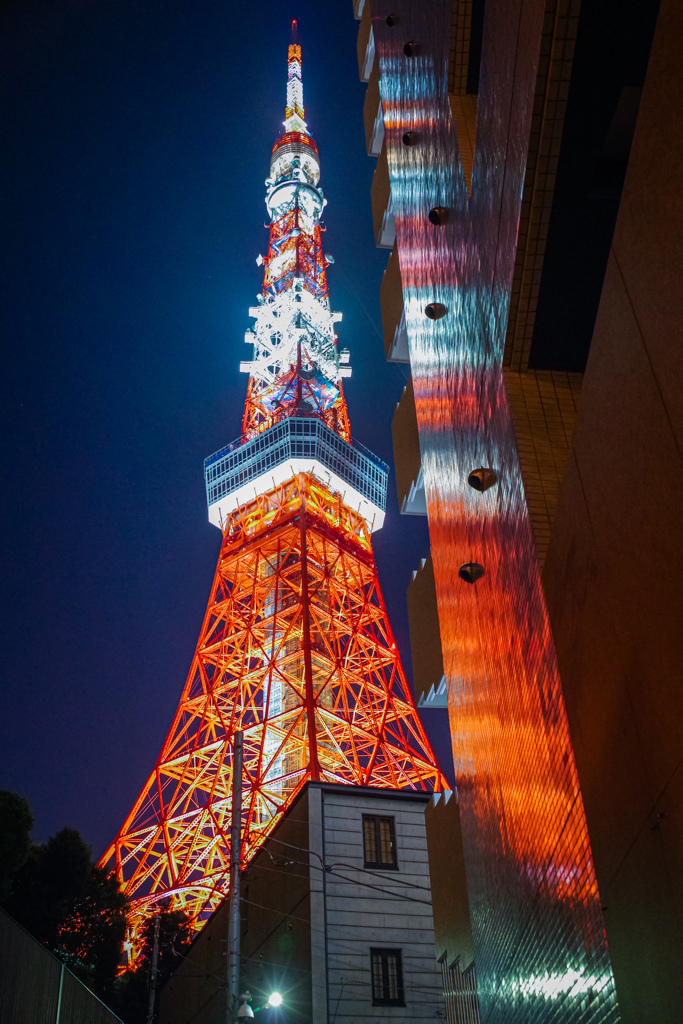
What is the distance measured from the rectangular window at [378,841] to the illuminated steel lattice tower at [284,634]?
533cm

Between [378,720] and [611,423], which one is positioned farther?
[378,720]

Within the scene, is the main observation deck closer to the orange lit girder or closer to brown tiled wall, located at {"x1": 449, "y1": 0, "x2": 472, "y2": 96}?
the orange lit girder

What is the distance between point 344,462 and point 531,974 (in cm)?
3533

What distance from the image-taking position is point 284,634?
34.2m

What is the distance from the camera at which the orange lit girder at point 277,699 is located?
28344mm

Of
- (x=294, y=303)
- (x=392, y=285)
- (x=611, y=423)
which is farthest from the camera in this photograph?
(x=294, y=303)

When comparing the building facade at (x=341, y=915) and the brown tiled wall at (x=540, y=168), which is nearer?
the brown tiled wall at (x=540, y=168)

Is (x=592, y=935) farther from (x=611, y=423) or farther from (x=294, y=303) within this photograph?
(x=294, y=303)

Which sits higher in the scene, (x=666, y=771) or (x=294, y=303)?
(x=294, y=303)

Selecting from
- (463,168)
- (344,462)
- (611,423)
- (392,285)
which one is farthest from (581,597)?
(344,462)

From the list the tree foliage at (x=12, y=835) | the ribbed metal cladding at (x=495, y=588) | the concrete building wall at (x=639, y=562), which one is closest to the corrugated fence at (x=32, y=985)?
the ribbed metal cladding at (x=495, y=588)

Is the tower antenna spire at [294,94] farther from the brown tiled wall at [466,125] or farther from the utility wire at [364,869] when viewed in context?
the brown tiled wall at [466,125]

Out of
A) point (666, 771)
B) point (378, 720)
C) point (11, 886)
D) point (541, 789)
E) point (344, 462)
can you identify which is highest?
point (344, 462)

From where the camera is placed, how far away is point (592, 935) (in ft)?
16.8
